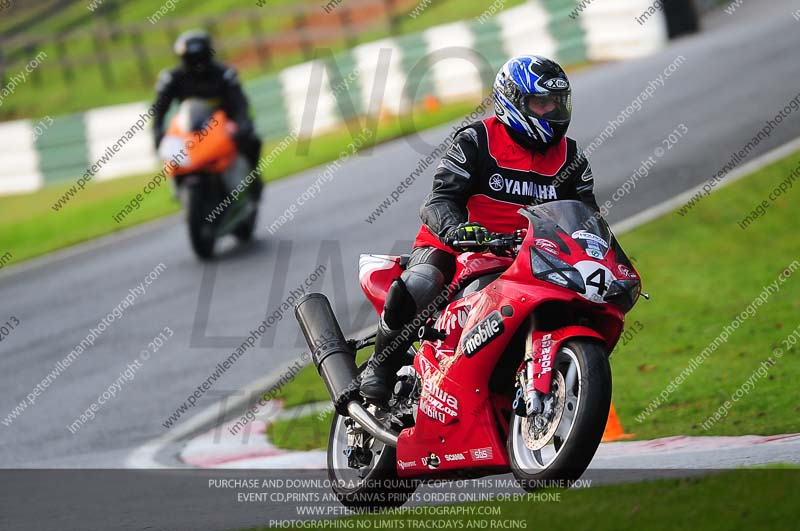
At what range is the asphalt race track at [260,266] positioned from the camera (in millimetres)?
10469

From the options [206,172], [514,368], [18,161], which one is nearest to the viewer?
[514,368]

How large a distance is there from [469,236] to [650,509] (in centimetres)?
150

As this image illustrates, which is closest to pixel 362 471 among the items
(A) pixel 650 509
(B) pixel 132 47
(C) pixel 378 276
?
(C) pixel 378 276

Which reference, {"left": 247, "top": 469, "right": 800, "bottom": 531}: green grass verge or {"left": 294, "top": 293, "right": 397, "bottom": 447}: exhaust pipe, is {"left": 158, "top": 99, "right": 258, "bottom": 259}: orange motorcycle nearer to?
{"left": 294, "top": 293, "right": 397, "bottom": 447}: exhaust pipe

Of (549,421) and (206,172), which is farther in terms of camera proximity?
(206,172)

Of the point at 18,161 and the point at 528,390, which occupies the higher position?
the point at 528,390

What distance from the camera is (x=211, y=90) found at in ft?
47.6

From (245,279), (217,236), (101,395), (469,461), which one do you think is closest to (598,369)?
(469,461)

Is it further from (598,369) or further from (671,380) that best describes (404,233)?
(598,369)

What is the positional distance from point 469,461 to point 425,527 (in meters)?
0.59

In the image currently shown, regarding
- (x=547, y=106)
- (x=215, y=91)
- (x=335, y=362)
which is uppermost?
(x=547, y=106)

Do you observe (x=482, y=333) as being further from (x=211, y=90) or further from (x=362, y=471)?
(x=211, y=90)

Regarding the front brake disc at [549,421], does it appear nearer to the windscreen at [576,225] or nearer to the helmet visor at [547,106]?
the windscreen at [576,225]

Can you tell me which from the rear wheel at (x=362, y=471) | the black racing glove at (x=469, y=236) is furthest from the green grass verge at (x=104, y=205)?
the black racing glove at (x=469, y=236)
